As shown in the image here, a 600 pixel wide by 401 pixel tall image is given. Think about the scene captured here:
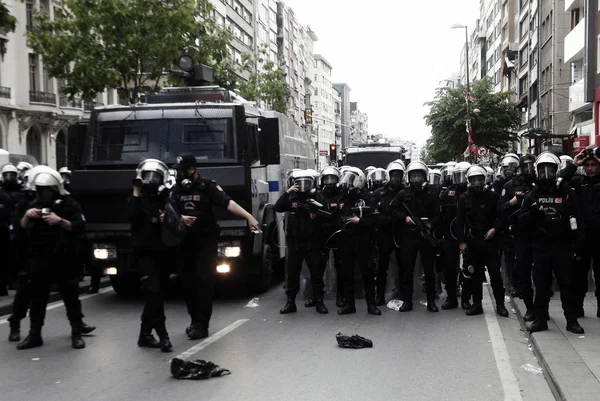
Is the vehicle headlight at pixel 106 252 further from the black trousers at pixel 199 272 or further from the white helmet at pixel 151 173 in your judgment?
the white helmet at pixel 151 173

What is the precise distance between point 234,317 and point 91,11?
1468 centimetres

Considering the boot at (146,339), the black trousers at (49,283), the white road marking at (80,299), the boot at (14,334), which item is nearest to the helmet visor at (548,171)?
the boot at (146,339)

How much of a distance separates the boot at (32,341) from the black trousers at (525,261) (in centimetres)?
558

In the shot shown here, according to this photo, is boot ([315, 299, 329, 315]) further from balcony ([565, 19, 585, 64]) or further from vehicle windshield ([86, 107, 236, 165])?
balcony ([565, 19, 585, 64])

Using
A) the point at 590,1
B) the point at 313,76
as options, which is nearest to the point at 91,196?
the point at 590,1

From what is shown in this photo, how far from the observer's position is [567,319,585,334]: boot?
8499 millimetres

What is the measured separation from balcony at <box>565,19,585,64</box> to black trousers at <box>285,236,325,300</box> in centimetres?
2369

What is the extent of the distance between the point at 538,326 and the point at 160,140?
228 inches

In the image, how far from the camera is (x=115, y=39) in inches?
872

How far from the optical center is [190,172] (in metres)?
8.59

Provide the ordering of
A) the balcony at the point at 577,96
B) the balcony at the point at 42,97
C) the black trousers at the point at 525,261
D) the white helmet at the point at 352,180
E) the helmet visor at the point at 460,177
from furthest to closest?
the balcony at the point at 42,97
the balcony at the point at 577,96
the helmet visor at the point at 460,177
the white helmet at the point at 352,180
the black trousers at the point at 525,261

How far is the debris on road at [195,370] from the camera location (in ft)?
22.4

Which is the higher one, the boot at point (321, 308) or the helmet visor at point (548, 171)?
the helmet visor at point (548, 171)

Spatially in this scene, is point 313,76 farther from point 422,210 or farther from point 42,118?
point 422,210
